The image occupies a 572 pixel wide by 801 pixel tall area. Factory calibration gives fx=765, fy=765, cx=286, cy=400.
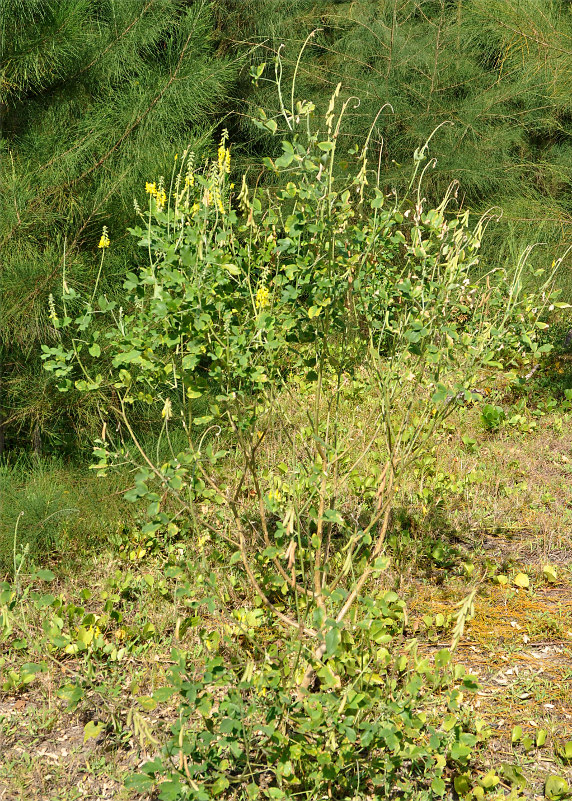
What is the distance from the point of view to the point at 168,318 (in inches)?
78.6

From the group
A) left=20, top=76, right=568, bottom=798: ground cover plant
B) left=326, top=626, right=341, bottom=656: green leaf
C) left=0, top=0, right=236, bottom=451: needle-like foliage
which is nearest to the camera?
left=326, top=626, right=341, bottom=656: green leaf

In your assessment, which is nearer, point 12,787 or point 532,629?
point 12,787

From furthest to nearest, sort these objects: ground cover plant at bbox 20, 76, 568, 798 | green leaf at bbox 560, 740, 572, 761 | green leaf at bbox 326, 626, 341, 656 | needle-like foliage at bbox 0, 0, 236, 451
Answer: needle-like foliage at bbox 0, 0, 236, 451
green leaf at bbox 560, 740, 572, 761
ground cover plant at bbox 20, 76, 568, 798
green leaf at bbox 326, 626, 341, 656

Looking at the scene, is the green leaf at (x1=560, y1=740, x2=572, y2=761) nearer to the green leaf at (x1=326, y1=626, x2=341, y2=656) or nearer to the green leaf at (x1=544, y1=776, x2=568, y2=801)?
the green leaf at (x1=544, y1=776, x2=568, y2=801)

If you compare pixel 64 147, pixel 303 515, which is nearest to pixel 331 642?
pixel 303 515

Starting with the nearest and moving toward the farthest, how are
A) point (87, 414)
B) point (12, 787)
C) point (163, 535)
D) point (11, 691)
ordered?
point (12, 787)
point (11, 691)
point (163, 535)
point (87, 414)

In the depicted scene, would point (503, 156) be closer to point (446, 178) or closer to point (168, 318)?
point (446, 178)

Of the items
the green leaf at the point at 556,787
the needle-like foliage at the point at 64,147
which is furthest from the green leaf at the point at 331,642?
the needle-like foliage at the point at 64,147

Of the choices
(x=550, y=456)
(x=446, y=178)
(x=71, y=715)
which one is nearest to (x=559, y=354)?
(x=446, y=178)

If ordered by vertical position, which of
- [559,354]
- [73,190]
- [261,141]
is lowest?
[559,354]

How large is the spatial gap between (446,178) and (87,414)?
378 cm

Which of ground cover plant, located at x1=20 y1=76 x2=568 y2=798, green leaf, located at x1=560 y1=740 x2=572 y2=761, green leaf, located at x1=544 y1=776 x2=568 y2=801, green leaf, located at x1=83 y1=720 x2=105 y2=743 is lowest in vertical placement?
green leaf, located at x1=560 y1=740 x2=572 y2=761

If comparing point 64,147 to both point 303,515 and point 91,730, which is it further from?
point 91,730

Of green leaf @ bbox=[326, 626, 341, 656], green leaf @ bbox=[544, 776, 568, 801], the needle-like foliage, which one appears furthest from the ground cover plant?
the needle-like foliage
